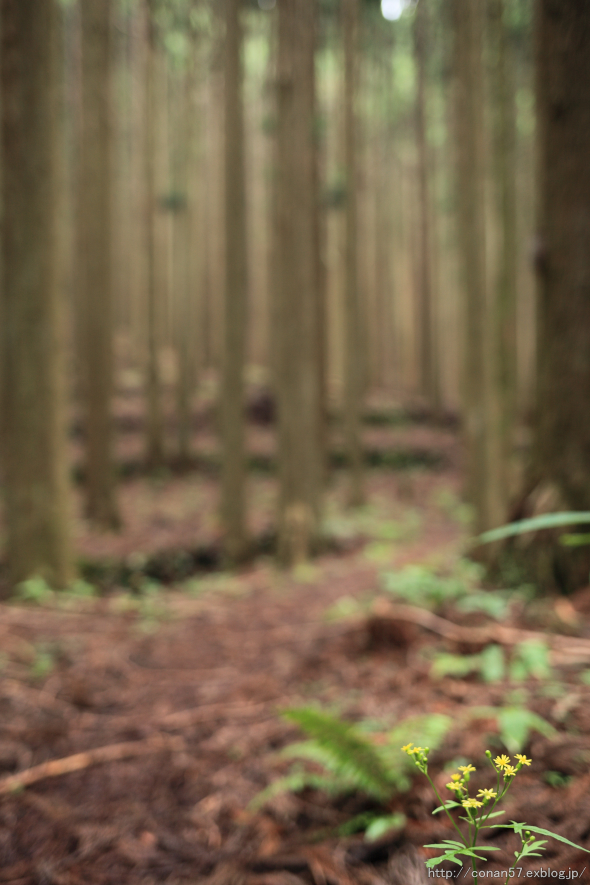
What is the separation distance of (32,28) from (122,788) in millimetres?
5351

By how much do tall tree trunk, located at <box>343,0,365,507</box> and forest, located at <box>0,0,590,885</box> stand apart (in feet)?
0.21

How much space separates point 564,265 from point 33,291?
4.04 m

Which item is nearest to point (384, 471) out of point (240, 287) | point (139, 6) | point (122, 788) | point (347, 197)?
point (347, 197)

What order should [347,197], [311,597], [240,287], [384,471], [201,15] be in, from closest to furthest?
1. [311,597]
2. [240,287]
3. [201,15]
4. [347,197]
5. [384,471]

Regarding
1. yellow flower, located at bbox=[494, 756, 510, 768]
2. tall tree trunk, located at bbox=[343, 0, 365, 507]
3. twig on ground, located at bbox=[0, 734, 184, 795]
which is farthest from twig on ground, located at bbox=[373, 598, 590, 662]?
tall tree trunk, located at bbox=[343, 0, 365, 507]

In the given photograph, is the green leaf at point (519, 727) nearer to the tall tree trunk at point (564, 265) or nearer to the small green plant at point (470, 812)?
the small green plant at point (470, 812)

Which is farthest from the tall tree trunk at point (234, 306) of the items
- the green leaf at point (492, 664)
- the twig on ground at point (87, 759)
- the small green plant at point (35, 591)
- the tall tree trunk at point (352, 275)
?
the green leaf at point (492, 664)

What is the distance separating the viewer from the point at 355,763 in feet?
5.20

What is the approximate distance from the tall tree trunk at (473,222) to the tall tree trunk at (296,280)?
1.65m

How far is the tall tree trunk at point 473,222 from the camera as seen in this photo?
6098mm

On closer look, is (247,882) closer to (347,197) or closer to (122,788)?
(122,788)

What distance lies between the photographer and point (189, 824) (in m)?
1.71

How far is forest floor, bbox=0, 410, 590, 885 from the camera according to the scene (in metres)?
1.41

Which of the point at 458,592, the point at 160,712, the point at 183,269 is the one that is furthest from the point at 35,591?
the point at 183,269
